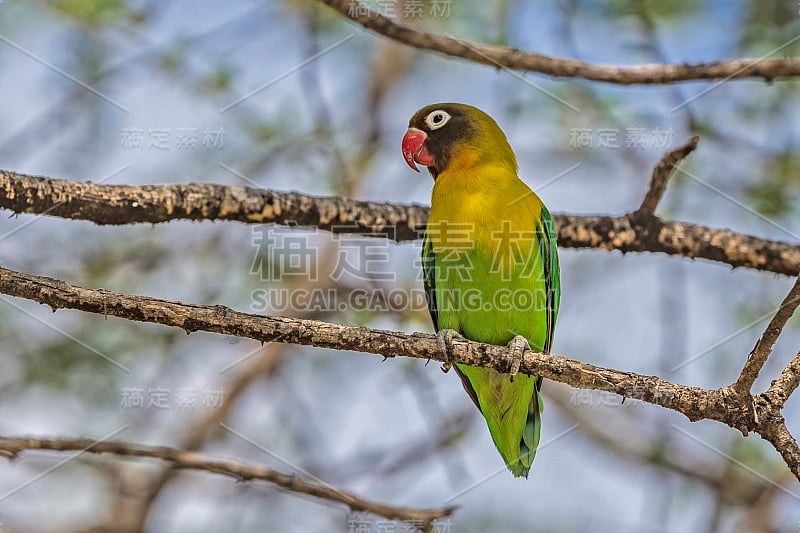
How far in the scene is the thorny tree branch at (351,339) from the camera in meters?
2.60

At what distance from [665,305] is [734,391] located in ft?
9.63

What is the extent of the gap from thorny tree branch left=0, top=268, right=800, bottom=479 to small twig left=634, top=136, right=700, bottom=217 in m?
1.62

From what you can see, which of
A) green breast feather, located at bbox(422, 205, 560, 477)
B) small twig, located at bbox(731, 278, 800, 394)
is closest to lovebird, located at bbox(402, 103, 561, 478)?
green breast feather, located at bbox(422, 205, 560, 477)

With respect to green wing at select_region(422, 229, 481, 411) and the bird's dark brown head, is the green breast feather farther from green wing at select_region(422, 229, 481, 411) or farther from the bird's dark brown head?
the bird's dark brown head

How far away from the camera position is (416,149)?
4.61m

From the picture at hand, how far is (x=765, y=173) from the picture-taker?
5.79 meters

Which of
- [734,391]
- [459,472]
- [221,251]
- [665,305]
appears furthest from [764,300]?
[221,251]

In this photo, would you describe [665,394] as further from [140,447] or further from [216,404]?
[216,404]

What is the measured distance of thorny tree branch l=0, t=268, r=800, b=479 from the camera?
8.52 ft

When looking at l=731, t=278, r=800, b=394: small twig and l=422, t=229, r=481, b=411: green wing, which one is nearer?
l=731, t=278, r=800, b=394: small twig

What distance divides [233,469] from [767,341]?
7.95 ft

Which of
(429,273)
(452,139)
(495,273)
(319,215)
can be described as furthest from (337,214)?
(495,273)

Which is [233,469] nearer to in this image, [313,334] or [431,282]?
[313,334]

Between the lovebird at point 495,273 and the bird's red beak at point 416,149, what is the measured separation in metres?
0.18
